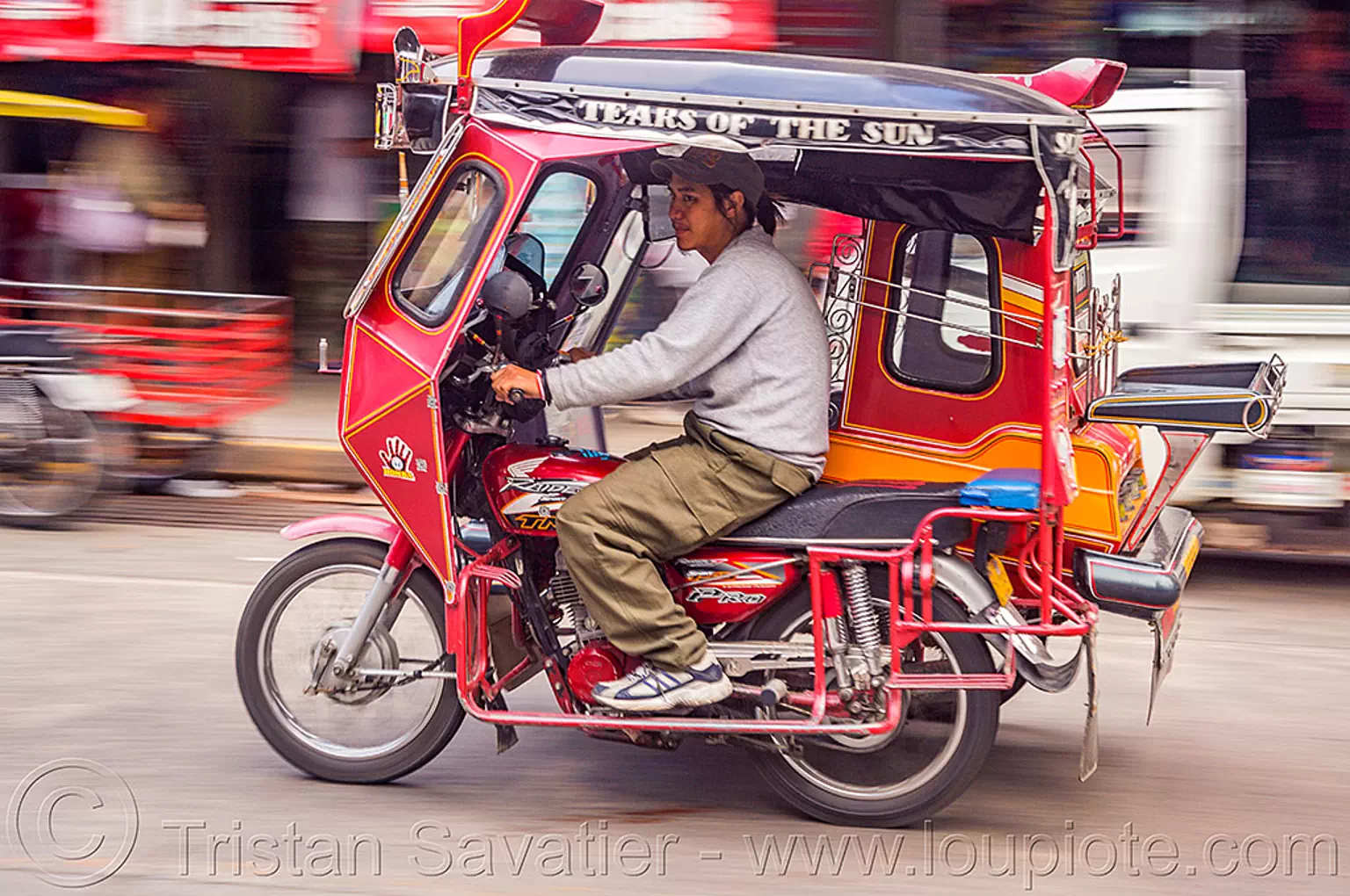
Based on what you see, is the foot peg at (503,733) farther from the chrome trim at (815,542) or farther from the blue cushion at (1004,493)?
the blue cushion at (1004,493)

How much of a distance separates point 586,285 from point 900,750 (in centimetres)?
164

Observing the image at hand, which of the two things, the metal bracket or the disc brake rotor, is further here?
the disc brake rotor

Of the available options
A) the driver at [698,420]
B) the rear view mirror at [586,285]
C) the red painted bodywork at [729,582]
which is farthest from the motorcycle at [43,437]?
the red painted bodywork at [729,582]

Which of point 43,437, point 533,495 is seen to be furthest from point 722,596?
point 43,437

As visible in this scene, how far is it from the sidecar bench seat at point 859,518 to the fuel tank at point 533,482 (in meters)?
0.44

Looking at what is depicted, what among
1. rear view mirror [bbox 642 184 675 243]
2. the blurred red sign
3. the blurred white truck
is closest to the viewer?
rear view mirror [bbox 642 184 675 243]

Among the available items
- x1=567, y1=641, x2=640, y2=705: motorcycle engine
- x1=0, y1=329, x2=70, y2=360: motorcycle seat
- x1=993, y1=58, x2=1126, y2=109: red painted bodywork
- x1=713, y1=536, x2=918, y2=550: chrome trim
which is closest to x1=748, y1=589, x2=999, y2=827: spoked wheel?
x1=713, y1=536, x2=918, y2=550: chrome trim

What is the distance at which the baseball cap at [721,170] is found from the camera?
160 inches

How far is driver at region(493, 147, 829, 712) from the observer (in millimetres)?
4051

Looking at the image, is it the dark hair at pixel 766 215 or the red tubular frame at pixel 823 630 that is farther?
the dark hair at pixel 766 215

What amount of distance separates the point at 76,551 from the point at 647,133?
4814 mm

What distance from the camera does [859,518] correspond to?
4113mm

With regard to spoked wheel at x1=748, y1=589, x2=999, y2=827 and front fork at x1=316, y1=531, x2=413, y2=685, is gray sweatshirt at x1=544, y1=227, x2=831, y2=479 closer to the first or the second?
spoked wheel at x1=748, y1=589, x2=999, y2=827

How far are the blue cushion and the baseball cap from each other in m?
0.99
